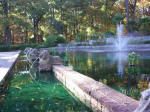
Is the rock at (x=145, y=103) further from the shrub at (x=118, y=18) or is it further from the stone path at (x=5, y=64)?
the shrub at (x=118, y=18)

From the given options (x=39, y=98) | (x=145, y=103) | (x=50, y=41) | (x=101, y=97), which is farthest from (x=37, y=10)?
(x=145, y=103)

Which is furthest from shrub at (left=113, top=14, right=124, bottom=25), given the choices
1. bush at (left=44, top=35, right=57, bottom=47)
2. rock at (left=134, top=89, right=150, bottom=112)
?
rock at (left=134, top=89, right=150, bottom=112)

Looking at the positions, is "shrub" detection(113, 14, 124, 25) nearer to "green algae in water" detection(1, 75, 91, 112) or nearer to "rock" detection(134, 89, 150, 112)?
"green algae in water" detection(1, 75, 91, 112)

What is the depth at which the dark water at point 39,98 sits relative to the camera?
4387mm

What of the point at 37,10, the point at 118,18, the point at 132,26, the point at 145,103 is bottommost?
the point at 145,103

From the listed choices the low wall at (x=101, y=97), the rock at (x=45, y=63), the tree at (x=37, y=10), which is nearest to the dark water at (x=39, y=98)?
the low wall at (x=101, y=97)

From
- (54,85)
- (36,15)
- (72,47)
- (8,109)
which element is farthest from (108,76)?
(36,15)

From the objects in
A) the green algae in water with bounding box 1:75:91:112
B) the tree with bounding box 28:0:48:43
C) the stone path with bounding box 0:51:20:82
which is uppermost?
the tree with bounding box 28:0:48:43

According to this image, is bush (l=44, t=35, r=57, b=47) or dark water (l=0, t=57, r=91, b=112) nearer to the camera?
dark water (l=0, t=57, r=91, b=112)

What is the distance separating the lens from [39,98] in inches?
203

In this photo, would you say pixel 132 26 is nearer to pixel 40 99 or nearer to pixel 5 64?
pixel 5 64

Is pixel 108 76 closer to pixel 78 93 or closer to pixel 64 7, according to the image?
pixel 78 93

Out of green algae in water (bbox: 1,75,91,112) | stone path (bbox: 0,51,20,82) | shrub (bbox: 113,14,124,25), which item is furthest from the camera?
shrub (bbox: 113,14,124,25)

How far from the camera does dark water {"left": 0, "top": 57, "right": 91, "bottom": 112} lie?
439 centimetres
